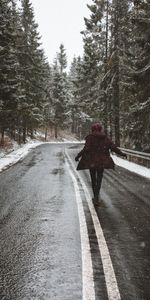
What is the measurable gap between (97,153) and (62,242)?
334 cm

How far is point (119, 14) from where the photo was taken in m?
30.1

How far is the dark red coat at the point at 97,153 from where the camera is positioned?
8.66 metres

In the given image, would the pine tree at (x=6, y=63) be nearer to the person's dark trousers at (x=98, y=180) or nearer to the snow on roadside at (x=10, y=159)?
the snow on roadside at (x=10, y=159)

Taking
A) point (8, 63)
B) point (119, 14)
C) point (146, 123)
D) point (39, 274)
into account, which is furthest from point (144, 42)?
point (39, 274)

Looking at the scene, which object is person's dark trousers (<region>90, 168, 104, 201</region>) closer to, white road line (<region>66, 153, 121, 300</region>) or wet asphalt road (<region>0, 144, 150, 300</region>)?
wet asphalt road (<region>0, 144, 150, 300</region>)

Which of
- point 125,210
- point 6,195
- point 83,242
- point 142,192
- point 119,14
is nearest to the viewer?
point 83,242

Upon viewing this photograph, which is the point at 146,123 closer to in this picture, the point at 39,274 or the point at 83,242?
the point at 83,242

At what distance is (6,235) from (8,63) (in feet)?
69.0

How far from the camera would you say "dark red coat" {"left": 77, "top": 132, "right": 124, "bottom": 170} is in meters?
8.66

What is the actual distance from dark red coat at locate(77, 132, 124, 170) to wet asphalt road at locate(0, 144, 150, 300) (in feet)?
3.21

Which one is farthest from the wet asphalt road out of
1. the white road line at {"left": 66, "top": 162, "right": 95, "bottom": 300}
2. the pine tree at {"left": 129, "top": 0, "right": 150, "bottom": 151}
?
the pine tree at {"left": 129, "top": 0, "right": 150, "bottom": 151}

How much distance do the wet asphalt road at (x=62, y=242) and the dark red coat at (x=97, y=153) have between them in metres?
0.98

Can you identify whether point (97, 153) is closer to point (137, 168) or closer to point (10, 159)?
point (137, 168)

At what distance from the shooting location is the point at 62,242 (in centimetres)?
576
